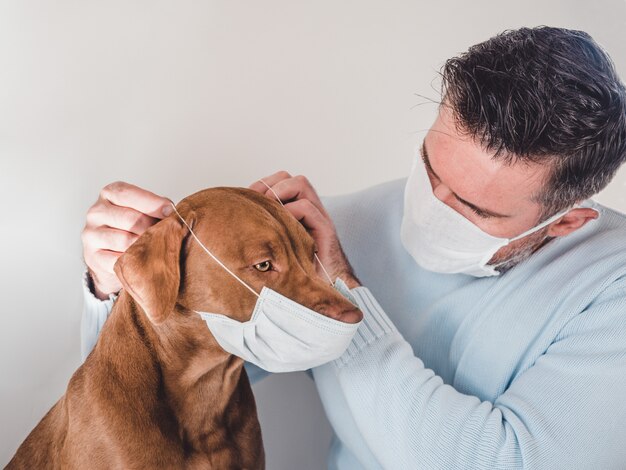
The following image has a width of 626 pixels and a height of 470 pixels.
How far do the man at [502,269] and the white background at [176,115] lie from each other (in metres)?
0.42

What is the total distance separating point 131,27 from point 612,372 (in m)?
1.74

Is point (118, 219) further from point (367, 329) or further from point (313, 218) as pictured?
point (367, 329)

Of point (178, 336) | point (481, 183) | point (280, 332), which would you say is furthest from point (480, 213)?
point (178, 336)

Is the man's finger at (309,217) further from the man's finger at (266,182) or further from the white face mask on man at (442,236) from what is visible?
the white face mask on man at (442,236)

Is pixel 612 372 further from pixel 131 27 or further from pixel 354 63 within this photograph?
pixel 131 27

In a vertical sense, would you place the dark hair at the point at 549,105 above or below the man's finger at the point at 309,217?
above

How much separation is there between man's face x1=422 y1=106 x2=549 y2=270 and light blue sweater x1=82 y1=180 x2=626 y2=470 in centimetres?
18

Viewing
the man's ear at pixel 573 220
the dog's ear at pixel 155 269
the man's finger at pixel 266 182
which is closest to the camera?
the dog's ear at pixel 155 269

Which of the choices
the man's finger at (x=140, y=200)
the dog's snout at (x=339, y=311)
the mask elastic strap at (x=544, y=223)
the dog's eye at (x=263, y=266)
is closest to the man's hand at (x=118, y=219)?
the man's finger at (x=140, y=200)

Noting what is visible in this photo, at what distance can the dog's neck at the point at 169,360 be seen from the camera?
1.70 meters

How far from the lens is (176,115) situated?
2.34m

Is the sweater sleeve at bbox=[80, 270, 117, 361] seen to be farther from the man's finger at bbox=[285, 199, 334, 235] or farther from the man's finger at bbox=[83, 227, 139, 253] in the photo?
the man's finger at bbox=[285, 199, 334, 235]

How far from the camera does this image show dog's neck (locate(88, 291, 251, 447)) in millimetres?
1695

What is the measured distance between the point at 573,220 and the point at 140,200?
1.23 m
